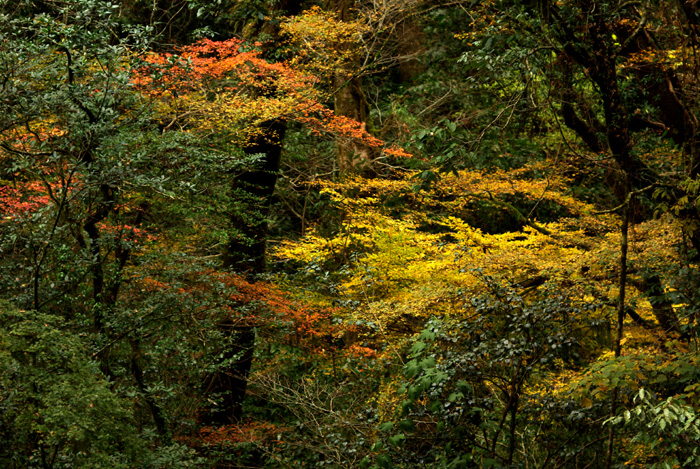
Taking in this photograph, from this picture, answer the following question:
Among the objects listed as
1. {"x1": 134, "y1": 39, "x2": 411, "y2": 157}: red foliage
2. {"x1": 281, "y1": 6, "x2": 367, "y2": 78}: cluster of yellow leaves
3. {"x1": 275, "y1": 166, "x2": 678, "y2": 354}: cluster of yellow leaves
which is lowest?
{"x1": 275, "y1": 166, "x2": 678, "y2": 354}: cluster of yellow leaves

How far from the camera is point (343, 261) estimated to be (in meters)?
10.4

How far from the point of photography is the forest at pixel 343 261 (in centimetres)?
447

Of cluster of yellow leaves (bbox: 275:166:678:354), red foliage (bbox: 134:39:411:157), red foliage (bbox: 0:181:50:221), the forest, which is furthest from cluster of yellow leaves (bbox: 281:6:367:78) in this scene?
red foliage (bbox: 0:181:50:221)

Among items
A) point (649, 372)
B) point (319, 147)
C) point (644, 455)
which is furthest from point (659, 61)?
point (319, 147)

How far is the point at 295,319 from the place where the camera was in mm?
8320

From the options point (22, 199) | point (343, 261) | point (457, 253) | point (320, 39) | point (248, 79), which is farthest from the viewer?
point (343, 261)

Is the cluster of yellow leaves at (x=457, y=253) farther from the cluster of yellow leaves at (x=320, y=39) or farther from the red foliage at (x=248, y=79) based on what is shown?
the cluster of yellow leaves at (x=320, y=39)

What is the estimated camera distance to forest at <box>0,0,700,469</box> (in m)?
4.47

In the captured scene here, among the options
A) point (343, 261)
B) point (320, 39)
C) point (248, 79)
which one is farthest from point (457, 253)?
point (320, 39)

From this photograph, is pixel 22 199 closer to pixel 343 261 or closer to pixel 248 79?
pixel 248 79

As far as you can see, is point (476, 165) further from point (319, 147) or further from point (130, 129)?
point (130, 129)

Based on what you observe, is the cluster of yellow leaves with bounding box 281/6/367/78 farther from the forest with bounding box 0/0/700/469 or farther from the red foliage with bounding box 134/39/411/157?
the red foliage with bounding box 134/39/411/157

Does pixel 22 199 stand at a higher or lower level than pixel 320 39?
lower

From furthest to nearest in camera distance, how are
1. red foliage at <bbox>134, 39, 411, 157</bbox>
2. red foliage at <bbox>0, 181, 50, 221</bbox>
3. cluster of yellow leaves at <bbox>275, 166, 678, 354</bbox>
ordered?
red foliage at <bbox>134, 39, 411, 157</bbox> < cluster of yellow leaves at <bbox>275, 166, 678, 354</bbox> < red foliage at <bbox>0, 181, 50, 221</bbox>
